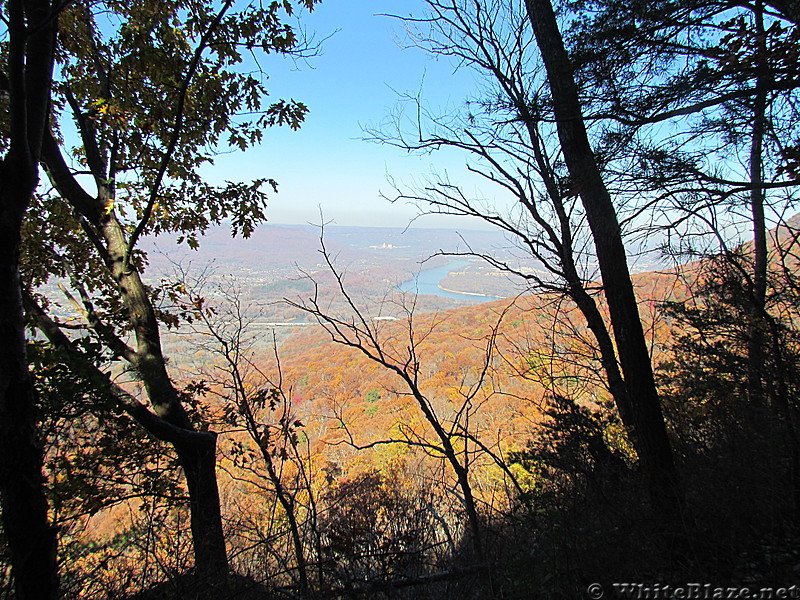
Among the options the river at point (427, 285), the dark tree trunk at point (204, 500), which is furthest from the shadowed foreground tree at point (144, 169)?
the river at point (427, 285)

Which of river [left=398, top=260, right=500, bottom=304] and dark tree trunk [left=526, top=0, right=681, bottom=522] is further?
river [left=398, top=260, right=500, bottom=304]

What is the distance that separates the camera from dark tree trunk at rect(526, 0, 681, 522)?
9.34ft

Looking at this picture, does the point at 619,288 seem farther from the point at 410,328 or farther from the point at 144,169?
the point at 144,169

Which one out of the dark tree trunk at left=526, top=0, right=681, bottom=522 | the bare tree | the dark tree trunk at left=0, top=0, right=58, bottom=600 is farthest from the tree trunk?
the dark tree trunk at left=526, top=0, right=681, bottom=522

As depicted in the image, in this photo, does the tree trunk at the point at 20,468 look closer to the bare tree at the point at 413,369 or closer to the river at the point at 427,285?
the bare tree at the point at 413,369

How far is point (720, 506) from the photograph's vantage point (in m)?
2.83

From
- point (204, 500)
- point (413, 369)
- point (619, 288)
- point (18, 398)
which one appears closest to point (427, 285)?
point (413, 369)

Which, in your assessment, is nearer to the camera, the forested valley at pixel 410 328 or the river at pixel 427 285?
the forested valley at pixel 410 328

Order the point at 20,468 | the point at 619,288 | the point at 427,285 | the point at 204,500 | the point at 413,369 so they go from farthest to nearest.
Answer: the point at 427,285, the point at 413,369, the point at 204,500, the point at 619,288, the point at 20,468

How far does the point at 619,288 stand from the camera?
2.97 m

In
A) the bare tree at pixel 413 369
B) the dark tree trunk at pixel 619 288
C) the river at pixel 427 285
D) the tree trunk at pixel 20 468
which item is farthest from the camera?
the river at pixel 427 285

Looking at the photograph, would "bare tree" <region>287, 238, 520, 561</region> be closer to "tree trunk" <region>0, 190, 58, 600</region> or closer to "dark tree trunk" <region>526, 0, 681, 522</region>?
"dark tree trunk" <region>526, 0, 681, 522</region>

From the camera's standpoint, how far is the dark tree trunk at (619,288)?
2846 mm

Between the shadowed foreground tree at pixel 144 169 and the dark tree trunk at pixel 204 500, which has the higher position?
the shadowed foreground tree at pixel 144 169
